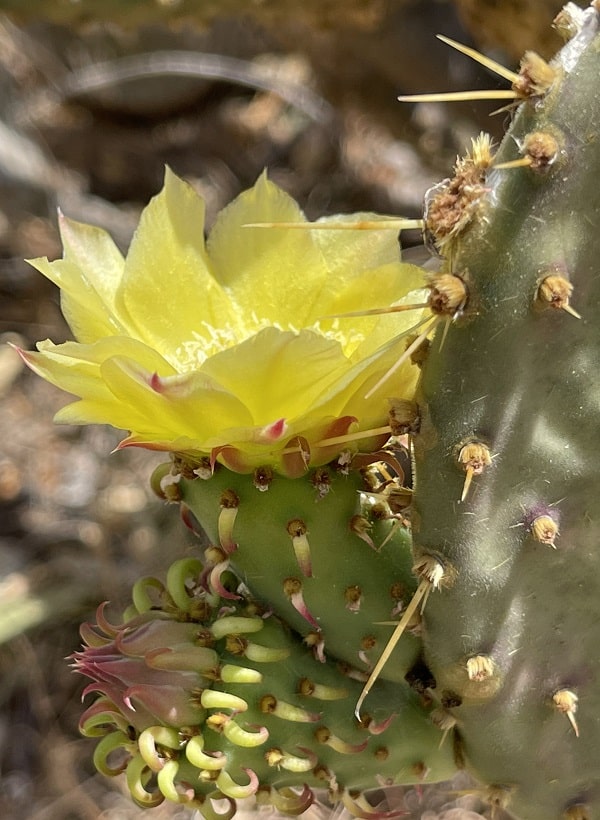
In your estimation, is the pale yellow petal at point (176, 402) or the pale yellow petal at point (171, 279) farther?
the pale yellow petal at point (171, 279)

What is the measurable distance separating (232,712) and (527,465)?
324mm

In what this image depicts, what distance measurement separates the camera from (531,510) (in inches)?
25.9

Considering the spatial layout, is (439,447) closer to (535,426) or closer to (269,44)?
(535,426)

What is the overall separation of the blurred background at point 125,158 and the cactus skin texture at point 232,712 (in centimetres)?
102

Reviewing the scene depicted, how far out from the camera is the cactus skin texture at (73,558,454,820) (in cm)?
74

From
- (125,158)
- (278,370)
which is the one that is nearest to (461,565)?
(278,370)

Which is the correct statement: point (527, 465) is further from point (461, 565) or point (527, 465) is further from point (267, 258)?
point (267, 258)

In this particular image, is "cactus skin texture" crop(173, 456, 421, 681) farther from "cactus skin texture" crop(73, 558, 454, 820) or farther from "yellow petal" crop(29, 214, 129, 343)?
"yellow petal" crop(29, 214, 129, 343)

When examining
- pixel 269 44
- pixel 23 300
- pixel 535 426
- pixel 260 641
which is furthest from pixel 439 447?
pixel 269 44

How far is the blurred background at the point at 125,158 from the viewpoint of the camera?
6.29 ft

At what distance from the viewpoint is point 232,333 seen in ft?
2.93

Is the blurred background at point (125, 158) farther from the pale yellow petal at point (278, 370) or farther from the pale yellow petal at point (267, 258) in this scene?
the pale yellow petal at point (278, 370)

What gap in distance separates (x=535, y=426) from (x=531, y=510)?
66mm

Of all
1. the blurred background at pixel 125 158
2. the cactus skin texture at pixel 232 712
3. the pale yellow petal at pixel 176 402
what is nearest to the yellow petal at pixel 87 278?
the pale yellow petal at pixel 176 402
